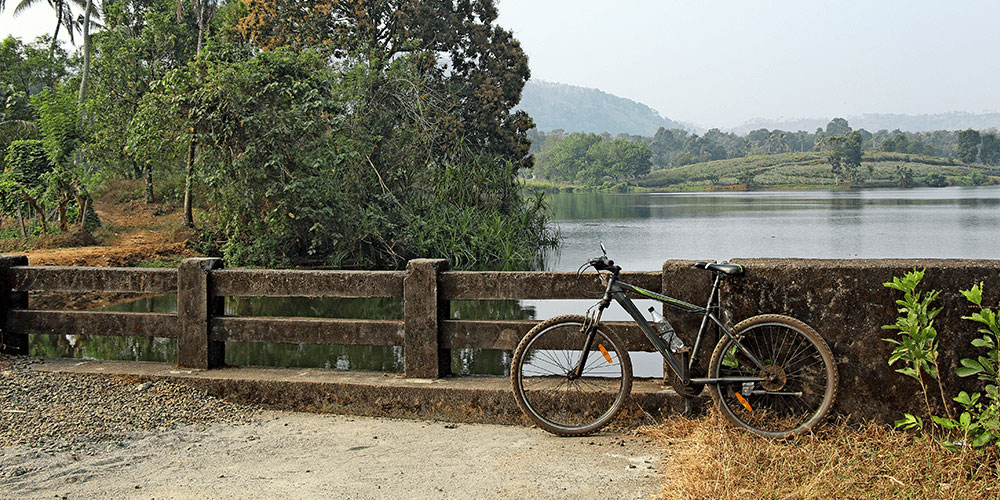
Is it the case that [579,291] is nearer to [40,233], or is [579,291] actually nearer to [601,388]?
[601,388]

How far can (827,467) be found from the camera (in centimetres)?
413

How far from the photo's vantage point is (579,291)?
540cm

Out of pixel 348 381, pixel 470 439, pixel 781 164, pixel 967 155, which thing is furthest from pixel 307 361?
pixel 967 155

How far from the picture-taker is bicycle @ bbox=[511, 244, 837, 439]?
4.79 metres

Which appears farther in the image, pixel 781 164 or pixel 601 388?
pixel 781 164

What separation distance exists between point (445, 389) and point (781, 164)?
449ft

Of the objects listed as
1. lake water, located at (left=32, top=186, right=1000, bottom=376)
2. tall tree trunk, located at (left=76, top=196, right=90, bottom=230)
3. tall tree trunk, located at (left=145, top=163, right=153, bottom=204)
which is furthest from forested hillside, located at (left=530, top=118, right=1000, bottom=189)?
tall tree trunk, located at (left=76, top=196, right=90, bottom=230)

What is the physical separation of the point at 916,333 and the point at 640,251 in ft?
81.7

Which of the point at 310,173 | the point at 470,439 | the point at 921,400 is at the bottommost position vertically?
the point at 470,439

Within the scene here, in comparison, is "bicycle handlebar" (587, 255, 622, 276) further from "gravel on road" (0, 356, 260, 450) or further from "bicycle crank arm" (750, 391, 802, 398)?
"gravel on road" (0, 356, 260, 450)

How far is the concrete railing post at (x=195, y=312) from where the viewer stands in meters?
6.04

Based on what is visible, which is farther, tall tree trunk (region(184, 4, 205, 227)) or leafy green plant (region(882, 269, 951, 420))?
tall tree trunk (region(184, 4, 205, 227))

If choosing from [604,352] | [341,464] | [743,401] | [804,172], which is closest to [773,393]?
[743,401]

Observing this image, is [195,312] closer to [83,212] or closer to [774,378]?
[774,378]
